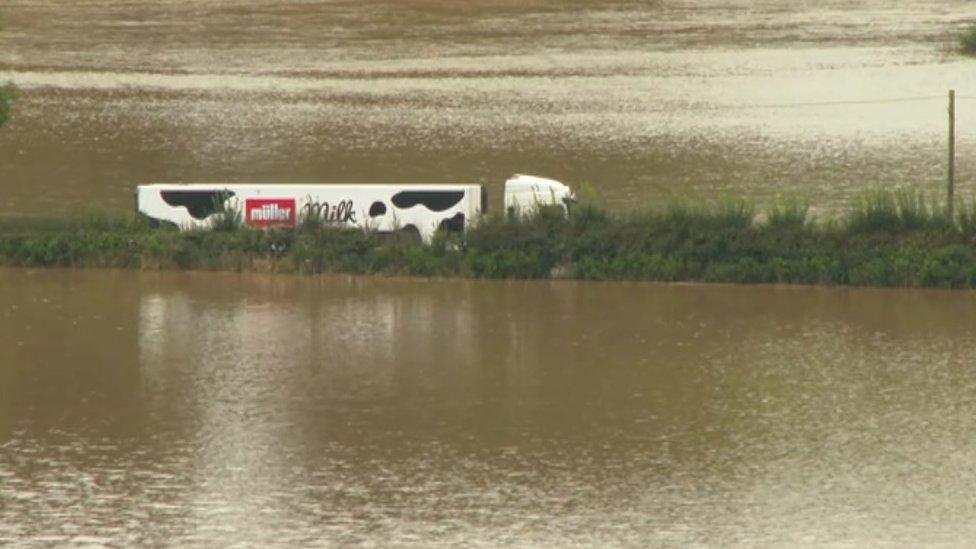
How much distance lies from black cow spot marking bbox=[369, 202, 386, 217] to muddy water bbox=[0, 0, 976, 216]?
3.93 meters

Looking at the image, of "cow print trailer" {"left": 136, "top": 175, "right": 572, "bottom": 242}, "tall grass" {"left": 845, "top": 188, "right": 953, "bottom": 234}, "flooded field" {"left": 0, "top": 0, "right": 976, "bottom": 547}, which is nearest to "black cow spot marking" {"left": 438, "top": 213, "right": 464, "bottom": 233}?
"cow print trailer" {"left": 136, "top": 175, "right": 572, "bottom": 242}

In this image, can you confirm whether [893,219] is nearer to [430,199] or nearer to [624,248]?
[624,248]

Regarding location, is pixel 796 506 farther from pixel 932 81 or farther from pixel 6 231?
pixel 932 81

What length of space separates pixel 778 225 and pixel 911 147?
8889 millimetres

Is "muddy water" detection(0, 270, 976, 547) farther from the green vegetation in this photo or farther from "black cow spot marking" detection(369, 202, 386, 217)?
the green vegetation

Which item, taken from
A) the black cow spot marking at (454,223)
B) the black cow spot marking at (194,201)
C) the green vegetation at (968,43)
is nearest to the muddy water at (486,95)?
the green vegetation at (968,43)

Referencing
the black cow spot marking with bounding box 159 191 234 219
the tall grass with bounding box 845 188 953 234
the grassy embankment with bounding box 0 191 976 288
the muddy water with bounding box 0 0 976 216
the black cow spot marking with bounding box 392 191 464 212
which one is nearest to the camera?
the grassy embankment with bounding box 0 191 976 288

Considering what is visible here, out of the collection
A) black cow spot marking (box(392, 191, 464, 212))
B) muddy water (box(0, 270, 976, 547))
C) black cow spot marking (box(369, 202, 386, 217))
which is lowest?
muddy water (box(0, 270, 976, 547))

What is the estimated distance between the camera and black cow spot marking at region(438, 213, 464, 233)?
27.4m

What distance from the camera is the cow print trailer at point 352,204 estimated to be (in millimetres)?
27406

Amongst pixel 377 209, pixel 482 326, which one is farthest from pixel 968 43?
pixel 482 326

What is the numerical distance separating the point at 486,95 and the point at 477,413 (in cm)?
2090

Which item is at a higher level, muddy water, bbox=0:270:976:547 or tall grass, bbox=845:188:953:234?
tall grass, bbox=845:188:953:234

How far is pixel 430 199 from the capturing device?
27.5 meters
